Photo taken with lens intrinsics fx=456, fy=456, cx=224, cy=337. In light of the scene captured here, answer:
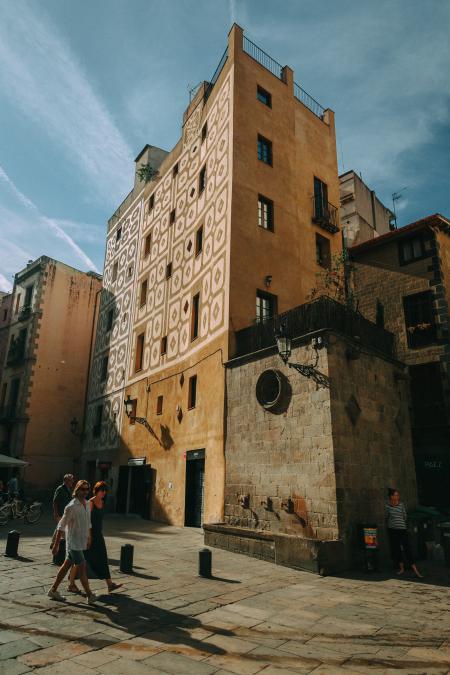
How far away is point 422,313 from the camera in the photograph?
18609 mm

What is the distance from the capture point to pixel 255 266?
1598cm

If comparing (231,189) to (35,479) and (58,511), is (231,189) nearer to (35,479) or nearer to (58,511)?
(58,511)

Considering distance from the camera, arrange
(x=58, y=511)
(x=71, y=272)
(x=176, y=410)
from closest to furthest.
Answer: (x=58, y=511)
(x=176, y=410)
(x=71, y=272)

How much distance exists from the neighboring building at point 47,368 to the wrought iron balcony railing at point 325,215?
56.5 feet

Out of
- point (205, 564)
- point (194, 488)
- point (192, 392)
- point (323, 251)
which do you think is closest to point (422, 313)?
point (323, 251)

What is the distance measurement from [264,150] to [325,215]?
3.71 metres

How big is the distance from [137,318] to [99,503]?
1610cm

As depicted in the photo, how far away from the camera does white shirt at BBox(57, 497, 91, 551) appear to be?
671 centimetres

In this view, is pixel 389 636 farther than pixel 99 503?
No

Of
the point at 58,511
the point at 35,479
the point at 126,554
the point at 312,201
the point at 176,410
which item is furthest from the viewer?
the point at 35,479

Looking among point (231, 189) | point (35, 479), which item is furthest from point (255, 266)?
point (35, 479)

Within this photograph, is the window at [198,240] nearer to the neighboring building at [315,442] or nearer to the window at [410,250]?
the neighboring building at [315,442]

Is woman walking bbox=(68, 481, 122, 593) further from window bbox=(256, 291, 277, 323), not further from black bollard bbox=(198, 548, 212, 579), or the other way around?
window bbox=(256, 291, 277, 323)

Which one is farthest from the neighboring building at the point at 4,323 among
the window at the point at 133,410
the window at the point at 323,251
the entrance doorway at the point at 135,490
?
the window at the point at 323,251
